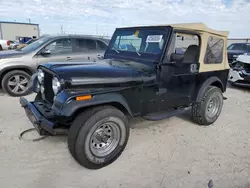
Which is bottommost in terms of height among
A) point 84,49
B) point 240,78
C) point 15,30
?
point 240,78

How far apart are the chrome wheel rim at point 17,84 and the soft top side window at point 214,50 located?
195 inches

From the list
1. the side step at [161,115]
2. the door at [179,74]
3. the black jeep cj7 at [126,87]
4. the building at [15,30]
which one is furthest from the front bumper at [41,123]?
the building at [15,30]

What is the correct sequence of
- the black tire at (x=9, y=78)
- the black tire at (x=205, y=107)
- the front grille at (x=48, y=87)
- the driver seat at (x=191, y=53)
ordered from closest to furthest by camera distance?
the front grille at (x=48, y=87) < the driver seat at (x=191, y=53) < the black tire at (x=205, y=107) < the black tire at (x=9, y=78)

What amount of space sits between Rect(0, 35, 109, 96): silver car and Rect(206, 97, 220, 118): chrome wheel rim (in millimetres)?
3054

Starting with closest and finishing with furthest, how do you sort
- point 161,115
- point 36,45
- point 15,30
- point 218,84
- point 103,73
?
point 103,73, point 161,115, point 218,84, point 36,45, point 15,30

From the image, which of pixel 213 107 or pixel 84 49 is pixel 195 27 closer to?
pixel 213 107

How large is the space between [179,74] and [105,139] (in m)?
1.69

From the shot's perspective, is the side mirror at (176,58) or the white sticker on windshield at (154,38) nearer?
the side mirror at (176,58)

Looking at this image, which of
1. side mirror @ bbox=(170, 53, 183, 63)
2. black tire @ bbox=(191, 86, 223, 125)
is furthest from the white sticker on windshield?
black tire @ bbox=(191, 86, 223, 125)

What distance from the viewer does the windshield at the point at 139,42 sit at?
3217 millimetres

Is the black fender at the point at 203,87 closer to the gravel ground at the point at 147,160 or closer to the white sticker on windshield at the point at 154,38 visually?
the gravel ground at the point at 147,160

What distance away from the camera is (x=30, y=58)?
5.71 meters

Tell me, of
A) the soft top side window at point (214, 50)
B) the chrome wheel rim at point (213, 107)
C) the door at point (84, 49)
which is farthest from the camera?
the door at point (84, 49)

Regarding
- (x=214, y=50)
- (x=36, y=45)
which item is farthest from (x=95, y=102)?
(x=36, y=45)
